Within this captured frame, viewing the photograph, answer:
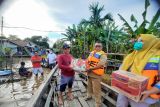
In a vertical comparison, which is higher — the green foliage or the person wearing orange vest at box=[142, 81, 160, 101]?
the green foliage

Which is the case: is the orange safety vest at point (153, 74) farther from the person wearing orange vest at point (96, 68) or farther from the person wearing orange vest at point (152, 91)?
the person wearing orange vest at point (96, 68)

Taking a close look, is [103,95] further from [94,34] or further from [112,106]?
[94,34]

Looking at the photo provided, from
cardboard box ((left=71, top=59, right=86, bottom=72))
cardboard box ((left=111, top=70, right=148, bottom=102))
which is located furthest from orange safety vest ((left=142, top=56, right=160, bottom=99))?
cardboard box ((left=71, top=59, right=86, bottom=72))

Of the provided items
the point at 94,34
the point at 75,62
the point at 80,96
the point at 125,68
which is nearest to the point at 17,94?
the point at 80,96

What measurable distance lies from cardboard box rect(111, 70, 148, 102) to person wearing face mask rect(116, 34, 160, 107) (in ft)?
0.28

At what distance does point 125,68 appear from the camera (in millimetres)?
3080

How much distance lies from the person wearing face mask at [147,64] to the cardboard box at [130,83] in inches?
3.4

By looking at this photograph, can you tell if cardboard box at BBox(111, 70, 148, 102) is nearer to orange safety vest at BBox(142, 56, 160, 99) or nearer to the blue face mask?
orange safety vest at BBox(142, 56, 160, 99)

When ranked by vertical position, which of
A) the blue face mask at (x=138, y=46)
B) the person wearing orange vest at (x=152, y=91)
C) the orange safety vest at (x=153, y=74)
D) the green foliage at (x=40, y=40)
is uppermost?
the green foliage at (x=40, y=40)

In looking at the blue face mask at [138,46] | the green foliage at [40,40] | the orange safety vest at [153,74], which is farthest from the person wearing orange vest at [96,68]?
the green foliage at [40,40]

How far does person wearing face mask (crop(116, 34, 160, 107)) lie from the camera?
271 cm

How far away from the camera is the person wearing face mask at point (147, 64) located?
2713mm

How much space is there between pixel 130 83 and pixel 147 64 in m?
0.32

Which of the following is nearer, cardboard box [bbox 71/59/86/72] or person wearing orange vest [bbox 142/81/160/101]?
person wearing orange vest [bbox 142/81/160/101]
